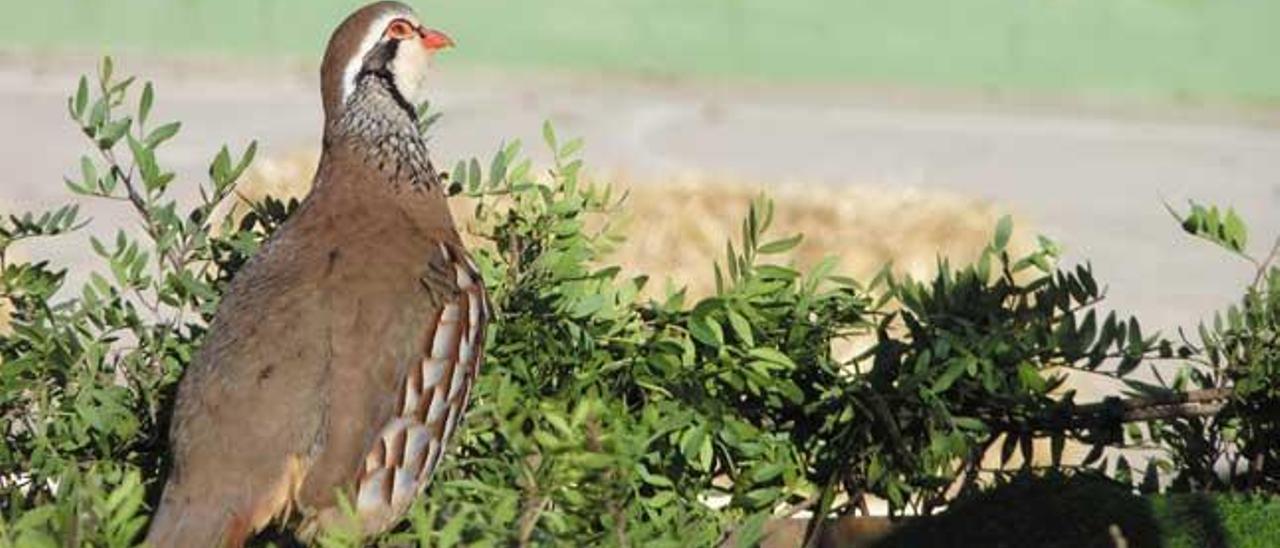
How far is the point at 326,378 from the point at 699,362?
0.73 metres

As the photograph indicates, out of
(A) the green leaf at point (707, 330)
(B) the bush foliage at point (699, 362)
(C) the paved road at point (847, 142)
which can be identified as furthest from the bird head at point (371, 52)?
(C) the paved road at point (847, 142)

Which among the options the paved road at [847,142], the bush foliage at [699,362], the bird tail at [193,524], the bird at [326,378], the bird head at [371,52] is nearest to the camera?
the bird tail at [193,524]

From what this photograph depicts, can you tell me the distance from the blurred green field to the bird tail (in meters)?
9.10

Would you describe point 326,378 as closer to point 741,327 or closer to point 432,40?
point 741,327

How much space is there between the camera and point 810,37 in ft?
46.6

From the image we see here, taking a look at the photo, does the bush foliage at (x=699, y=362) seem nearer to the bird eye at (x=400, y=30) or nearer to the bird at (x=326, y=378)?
the bird at (x=326, y=378)

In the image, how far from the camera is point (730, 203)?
1055 cm

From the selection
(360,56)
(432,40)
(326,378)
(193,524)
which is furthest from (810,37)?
(193,524)

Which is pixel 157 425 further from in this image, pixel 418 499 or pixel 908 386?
pixel 908 386

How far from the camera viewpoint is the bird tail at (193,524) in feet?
15.7

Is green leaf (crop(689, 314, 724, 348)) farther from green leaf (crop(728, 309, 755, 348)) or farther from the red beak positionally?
the red beak

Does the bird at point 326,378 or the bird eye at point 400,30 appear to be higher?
the bird eye at point 400,30

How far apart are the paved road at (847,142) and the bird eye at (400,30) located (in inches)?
178

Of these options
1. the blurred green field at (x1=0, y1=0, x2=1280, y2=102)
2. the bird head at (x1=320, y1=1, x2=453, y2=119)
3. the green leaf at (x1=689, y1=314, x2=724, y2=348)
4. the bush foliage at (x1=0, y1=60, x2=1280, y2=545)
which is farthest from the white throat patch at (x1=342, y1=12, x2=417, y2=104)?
the blurred green field at (x1=0, y1=0, x2=1280, y2=102)
